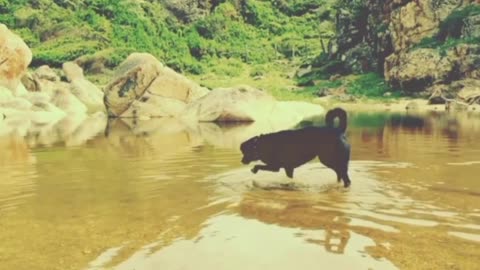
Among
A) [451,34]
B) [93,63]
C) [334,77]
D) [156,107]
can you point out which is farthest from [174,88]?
[93,63]

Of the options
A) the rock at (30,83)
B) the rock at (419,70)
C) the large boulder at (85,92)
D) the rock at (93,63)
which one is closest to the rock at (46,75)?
the large boulder at (85,92)

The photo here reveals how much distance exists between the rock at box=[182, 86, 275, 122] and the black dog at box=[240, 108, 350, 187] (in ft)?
66.9

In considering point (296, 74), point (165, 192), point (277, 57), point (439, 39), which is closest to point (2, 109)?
point (165, 192)

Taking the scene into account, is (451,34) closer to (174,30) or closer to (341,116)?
(341,116)

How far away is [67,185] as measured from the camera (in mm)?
11625

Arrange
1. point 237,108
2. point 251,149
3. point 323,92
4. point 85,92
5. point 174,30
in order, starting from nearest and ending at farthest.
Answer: point 251,149
point 237,108
point 85,92
point 323,92
point 174,30

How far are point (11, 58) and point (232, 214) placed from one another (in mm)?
40270

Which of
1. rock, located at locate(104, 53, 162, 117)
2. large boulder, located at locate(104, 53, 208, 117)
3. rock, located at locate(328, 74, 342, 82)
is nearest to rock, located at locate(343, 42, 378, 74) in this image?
rock, located at locate(328, 74, 342, 82)

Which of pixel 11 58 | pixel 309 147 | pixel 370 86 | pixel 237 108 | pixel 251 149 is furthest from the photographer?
pixel 370 86

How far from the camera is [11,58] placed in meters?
45.1

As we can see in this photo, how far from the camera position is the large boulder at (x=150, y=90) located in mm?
35125

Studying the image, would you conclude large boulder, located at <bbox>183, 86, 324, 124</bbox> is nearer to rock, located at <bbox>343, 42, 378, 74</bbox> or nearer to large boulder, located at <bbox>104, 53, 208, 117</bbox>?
large boulder, located at <bbox>104, 53, 208, 117</bbox>

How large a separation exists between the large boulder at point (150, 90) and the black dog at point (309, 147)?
24830mm

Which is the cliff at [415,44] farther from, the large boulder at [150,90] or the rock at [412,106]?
the large boulder at [150,90]
